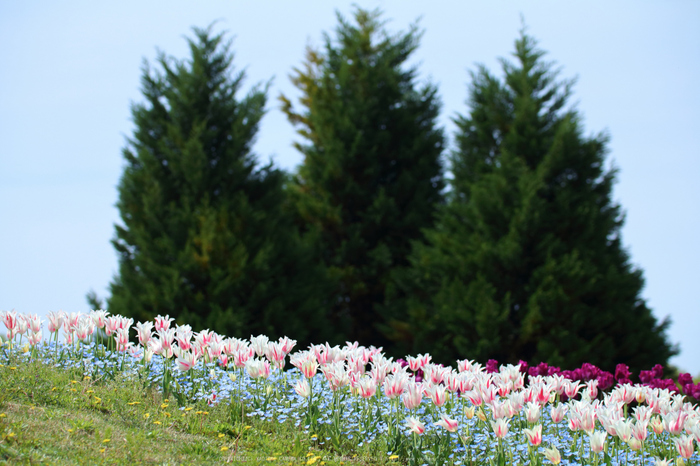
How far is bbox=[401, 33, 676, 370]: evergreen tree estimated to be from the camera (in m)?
9.82

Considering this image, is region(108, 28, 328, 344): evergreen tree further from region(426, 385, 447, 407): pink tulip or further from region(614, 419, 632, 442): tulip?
region(614, 419, 632, 442): tulip

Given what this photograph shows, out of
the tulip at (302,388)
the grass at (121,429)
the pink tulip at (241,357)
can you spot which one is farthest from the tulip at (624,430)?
the pink tulip at (241,357)

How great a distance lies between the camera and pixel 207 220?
31.2 feet

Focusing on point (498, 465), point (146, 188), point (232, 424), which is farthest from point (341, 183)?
point (498, 465)

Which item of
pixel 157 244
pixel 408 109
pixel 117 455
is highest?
pixel 408 109

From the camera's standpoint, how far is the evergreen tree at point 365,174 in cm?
1311

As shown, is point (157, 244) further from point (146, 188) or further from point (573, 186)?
point (573, 186)

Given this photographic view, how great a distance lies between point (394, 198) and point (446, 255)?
9.90ft

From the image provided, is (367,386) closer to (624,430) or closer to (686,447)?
(624,430)

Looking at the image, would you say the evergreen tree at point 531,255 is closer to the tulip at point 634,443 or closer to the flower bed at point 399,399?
the flower bed at point 399,399

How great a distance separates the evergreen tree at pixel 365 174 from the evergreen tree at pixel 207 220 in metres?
2.47

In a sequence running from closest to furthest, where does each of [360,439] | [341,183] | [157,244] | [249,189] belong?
1. [360,439]
2. [157,244]
3. [249,189]
4. [341,183]

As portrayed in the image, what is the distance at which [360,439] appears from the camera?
5.24 m

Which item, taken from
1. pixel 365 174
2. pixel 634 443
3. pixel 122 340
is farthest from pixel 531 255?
pixel 122 340
